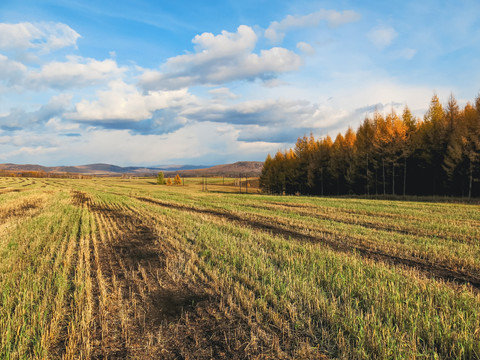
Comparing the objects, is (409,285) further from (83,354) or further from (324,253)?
(83,354)

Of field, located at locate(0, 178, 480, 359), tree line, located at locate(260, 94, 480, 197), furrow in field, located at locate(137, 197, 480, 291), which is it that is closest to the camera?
field, located at locate(0, 178, 480, 359)

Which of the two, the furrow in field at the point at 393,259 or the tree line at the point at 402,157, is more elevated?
the tree line at the point at 402,157

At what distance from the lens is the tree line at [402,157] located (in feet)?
113

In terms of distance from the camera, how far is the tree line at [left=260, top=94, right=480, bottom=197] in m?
34.5

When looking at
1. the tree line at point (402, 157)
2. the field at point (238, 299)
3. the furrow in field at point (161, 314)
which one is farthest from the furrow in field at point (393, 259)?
the tree line at point (402, 157)

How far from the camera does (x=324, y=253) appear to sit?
9.30m

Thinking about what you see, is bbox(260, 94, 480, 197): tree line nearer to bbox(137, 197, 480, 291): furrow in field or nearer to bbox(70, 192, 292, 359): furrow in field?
bbox(137, 197, 480, 291): furrow in field

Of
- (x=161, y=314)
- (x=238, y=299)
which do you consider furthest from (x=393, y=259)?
(x=161, y=314)

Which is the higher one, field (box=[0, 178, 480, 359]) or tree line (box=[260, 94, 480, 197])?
tree line (box=[260, 94, 480, 197])

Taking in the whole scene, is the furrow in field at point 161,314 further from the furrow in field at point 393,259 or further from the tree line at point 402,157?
the tree line at point 402,157

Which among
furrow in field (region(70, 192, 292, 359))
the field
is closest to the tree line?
the field

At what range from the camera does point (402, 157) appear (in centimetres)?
4134

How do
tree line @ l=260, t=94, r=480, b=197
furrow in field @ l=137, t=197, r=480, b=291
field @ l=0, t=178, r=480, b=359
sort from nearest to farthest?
field @ l=0, t=178, r=480, b=359, furrow in field @ l=137, t=197, r=480, b=291, tree line @ l=260, t=94, r=480, b=197

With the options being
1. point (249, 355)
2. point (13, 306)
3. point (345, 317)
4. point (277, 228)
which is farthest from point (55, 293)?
point (277, 228)
